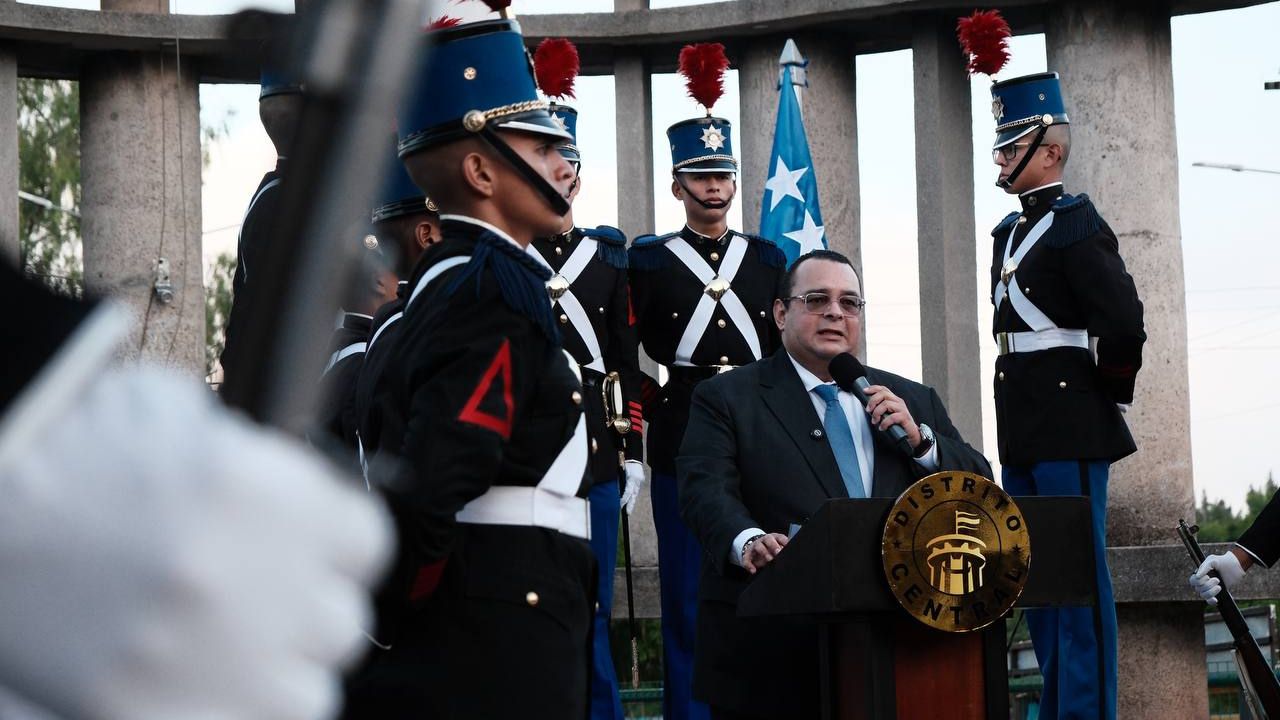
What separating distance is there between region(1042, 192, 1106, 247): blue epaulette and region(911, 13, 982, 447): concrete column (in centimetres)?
189

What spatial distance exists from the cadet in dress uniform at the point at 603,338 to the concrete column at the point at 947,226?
2.11m

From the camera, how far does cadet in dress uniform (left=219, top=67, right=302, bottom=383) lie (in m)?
0.98

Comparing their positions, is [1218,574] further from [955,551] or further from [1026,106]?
[955,551]

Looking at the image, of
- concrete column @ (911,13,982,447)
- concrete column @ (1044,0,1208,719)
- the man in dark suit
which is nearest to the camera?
the man in dark suit

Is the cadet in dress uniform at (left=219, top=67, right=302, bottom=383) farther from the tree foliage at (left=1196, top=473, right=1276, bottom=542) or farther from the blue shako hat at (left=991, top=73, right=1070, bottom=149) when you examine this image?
the tree foliage at (left=1196, top=473, right=1276, bottom=542)

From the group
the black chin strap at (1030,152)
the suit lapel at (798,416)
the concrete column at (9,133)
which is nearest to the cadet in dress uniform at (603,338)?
the suit lapel at (798,416)

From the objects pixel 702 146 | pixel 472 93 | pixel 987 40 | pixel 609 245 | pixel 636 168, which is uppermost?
pixel 987 40

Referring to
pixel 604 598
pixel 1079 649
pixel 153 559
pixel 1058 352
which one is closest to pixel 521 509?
pixel 153 559

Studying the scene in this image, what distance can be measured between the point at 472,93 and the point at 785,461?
7.73ft

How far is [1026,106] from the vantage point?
23.8 feet

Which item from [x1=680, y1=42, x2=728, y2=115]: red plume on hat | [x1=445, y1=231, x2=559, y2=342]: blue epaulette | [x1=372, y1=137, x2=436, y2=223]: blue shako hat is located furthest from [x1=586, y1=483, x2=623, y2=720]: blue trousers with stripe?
[x1=445, y1=231, x2=559, y2=342]: blue epaulette

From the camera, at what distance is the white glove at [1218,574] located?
22.2ft

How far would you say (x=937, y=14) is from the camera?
913 cm

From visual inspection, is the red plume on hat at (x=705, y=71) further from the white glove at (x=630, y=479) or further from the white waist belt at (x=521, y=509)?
the white waist belt at (x=521, y=509)
